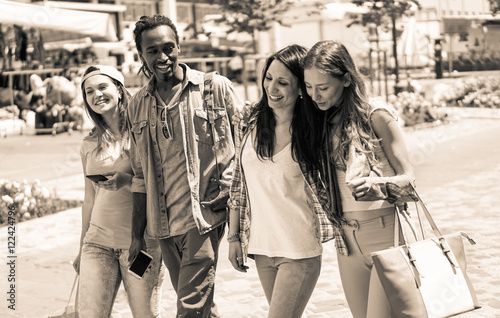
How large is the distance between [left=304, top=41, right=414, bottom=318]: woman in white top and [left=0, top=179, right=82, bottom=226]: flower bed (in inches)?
247

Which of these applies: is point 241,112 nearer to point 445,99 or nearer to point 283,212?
point 283,212

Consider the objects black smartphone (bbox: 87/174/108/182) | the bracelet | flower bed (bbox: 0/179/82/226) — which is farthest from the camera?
flower bed (bbox: 0/179/82/226)

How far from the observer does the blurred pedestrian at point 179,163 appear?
354 centimetres

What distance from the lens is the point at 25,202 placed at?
8852 mm

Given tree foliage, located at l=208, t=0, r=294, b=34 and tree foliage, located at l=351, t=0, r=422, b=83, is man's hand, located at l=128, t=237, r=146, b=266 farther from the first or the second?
tree foliage, located at l=351, t=0, r=422, b=83

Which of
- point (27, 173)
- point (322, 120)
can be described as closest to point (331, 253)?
point (322, 120)

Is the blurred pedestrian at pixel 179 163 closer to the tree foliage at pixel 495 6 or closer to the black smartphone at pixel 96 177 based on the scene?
the black smartphone at pixel 96 177

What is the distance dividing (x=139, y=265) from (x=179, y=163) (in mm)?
559

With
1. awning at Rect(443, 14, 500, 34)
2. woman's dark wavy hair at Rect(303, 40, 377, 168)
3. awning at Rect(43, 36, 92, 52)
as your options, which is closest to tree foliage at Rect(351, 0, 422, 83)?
awning at Rect(443, 14, 500, 34)

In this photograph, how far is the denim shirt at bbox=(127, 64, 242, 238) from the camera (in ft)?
11.7

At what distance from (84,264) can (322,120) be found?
1.47 meters

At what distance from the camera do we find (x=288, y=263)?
3203mm

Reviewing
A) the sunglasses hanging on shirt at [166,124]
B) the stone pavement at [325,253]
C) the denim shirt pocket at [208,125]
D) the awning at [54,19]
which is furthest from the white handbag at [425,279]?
the awning at [54,19]

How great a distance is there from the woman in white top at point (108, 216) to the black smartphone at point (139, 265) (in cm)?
4
